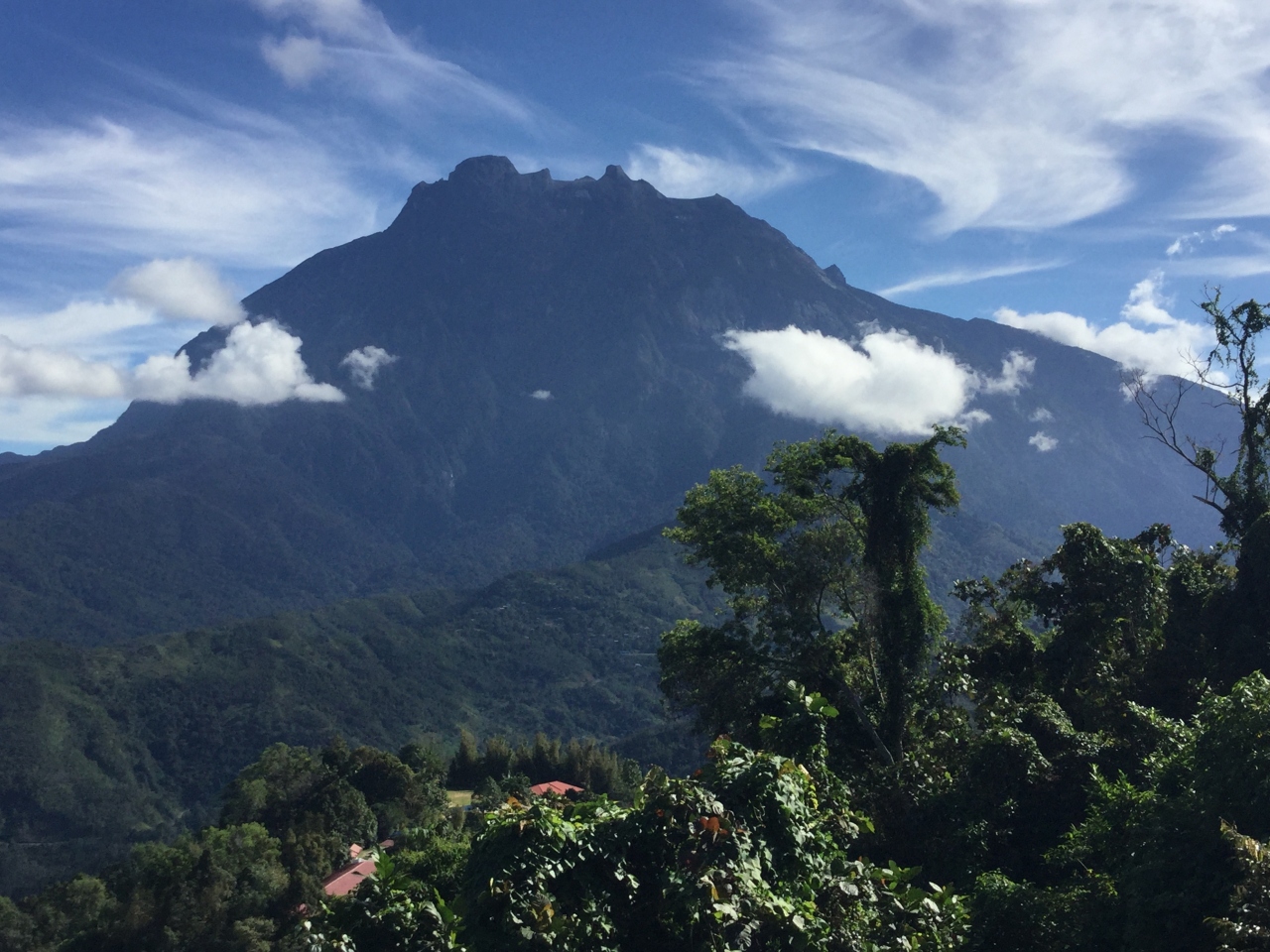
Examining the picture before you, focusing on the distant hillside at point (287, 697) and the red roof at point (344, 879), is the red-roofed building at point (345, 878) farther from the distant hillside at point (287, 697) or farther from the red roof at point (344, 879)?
the distant hillside at point (287, 697)

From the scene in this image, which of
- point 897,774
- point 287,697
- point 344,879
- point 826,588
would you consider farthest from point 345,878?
point 287,697

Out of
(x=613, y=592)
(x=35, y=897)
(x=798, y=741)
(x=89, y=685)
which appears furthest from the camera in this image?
(x=613, y=592)

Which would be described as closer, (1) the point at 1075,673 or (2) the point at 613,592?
(1) the point at 1075,673

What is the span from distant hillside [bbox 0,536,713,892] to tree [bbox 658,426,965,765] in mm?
84595

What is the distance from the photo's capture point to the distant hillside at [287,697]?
366ft

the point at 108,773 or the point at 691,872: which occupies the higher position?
the point at 691,872

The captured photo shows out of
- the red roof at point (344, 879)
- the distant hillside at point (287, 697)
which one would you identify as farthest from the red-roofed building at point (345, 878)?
the distant hillside at point (287, 697)

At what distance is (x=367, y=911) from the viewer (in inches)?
254

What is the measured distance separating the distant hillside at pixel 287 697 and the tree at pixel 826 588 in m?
84.6

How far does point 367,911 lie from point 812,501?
12729 millimetres

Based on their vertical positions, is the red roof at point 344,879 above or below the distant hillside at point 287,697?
above

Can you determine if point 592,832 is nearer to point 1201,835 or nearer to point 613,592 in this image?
point 1201,835

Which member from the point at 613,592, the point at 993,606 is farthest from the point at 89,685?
the point at 993,606

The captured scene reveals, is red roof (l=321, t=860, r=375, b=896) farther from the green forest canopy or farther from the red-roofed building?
the green forest canopy
